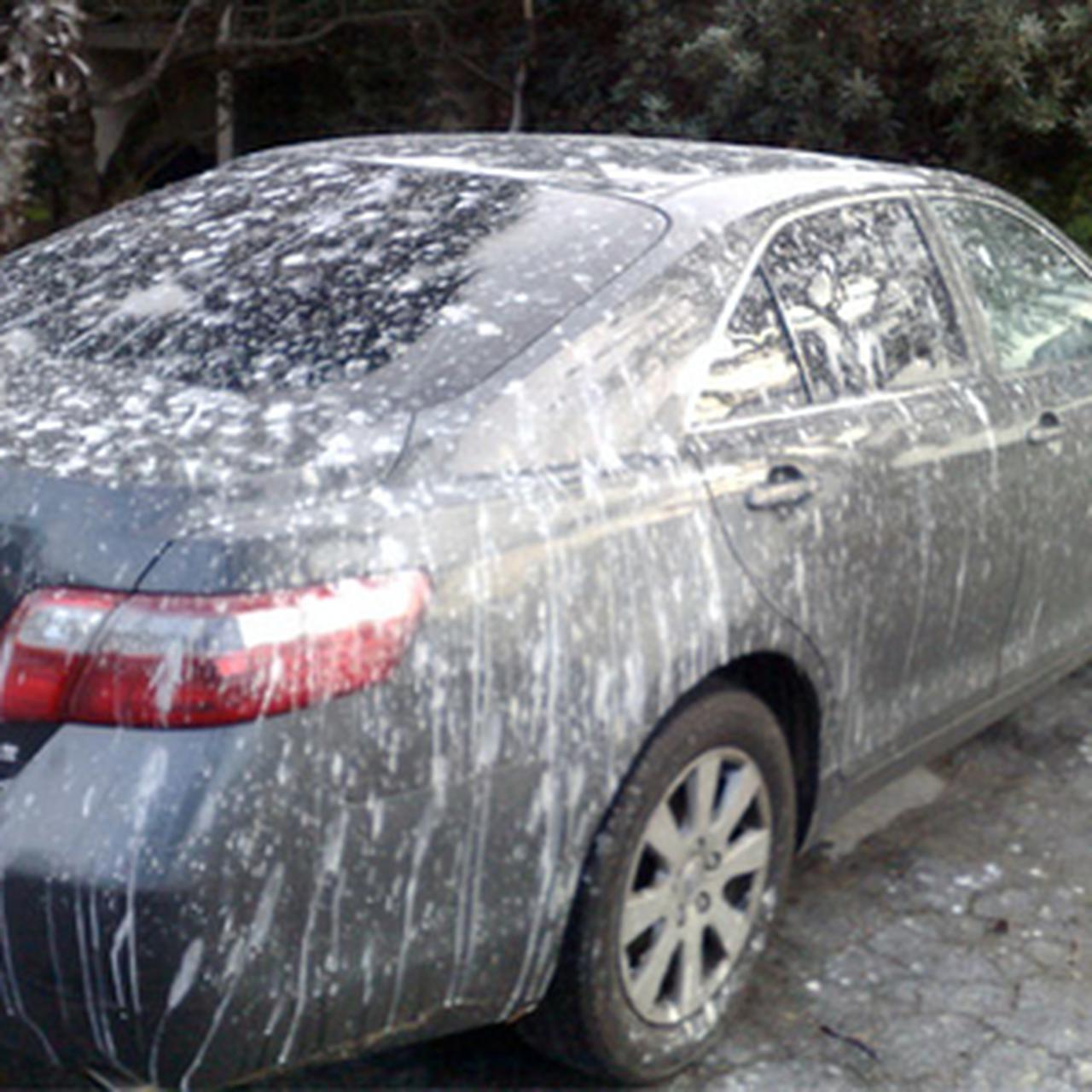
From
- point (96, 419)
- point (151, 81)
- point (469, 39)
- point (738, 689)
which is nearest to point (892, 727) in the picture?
point (738, 689)

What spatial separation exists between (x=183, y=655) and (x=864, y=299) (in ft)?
6.03

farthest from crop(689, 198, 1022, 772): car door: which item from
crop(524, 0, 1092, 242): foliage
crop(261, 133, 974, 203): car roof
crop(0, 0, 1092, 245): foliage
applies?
crop(524, 0, 1092, 242): foliage

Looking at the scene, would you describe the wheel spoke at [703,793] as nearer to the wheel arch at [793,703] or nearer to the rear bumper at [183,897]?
the wheel arch at [793,703]

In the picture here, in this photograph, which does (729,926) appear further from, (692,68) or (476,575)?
(692,68)

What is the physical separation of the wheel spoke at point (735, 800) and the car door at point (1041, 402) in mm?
1096

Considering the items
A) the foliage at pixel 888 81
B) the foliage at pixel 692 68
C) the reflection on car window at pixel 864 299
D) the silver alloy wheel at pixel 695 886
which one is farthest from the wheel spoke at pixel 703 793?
the foliage at pixel 888 81

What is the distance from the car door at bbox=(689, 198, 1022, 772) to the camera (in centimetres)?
296

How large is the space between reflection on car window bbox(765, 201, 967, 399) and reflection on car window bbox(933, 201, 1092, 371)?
0.22 metres

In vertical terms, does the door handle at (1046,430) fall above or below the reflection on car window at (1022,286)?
below

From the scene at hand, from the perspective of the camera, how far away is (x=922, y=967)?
3.44 meters

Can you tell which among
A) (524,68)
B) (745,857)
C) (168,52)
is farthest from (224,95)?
(745,857)

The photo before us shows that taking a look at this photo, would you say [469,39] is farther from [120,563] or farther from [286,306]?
[120,563]

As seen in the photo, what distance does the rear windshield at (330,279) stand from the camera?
271 centimetres

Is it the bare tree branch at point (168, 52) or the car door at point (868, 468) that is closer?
the car door at point (868, 468)
